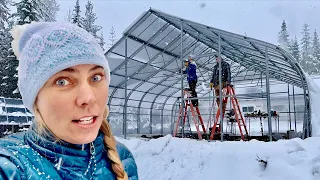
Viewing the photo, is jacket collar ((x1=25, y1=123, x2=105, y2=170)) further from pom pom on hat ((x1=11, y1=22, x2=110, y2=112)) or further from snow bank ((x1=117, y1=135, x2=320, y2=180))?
snow bank ((x1=117, y1=135, x2=320, y2=180))

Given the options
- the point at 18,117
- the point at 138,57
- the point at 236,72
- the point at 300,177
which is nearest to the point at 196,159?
the point at 300,177

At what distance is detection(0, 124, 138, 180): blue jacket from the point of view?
85 cm

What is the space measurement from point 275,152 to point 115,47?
755 cm

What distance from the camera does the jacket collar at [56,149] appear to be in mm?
928

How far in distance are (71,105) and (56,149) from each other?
0.54ft

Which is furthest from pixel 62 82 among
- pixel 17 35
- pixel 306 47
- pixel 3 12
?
pixel 306 47

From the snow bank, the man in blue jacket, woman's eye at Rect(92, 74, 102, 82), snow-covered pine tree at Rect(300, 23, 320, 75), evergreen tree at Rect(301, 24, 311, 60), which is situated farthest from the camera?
evergreen tree at Rect(301, 24, 311, 60)

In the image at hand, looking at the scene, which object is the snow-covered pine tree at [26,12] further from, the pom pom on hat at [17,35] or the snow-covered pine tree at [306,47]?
the snow-covered pine tree at [306,47]

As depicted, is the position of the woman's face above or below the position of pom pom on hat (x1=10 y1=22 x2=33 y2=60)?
below

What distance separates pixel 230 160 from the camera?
6047 millimetres

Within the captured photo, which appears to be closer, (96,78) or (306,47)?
(96,78)

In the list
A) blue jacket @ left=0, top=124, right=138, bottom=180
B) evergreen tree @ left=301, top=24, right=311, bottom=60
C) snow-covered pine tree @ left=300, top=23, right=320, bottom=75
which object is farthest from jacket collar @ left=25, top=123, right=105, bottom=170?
evergreen tree @ left=301, top=24, right=311, bottom=60

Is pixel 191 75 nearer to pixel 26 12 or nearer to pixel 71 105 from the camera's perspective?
pixel 71 105

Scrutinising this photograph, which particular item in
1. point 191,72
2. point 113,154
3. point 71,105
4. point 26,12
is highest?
point 26,12
